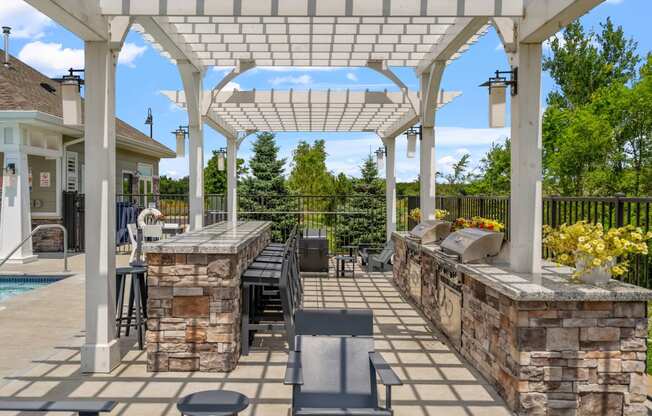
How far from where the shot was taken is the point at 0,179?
38.6 ft

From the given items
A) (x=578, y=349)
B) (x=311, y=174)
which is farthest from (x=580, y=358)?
(x=311, y=174)

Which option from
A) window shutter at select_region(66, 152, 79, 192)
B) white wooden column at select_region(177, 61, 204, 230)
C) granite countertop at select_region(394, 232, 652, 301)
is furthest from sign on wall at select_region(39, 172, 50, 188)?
granite countertop at select_region(394, 232, 652, 301)

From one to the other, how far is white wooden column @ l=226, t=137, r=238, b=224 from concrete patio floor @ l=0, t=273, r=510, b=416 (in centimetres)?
582

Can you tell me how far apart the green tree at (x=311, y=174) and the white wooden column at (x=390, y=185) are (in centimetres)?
1435

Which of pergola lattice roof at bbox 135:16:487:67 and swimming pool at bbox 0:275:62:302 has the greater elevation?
pergola lattice roof at bbox 135:16:487:67

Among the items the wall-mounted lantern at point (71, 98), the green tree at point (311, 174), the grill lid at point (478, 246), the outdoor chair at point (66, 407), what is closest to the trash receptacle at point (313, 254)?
the grill lid at point (478, 246)

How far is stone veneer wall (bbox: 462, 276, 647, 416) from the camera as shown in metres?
3.64

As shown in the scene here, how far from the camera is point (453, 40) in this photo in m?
6.44

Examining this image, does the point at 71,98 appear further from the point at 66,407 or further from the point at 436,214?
the point at 436,214

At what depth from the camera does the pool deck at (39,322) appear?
16.4 ft

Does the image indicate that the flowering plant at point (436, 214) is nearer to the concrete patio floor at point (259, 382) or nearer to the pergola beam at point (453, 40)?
the pergola beam at point (453, 40)

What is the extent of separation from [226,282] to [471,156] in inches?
932

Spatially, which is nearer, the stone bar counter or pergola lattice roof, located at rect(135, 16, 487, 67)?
the stone bar counter

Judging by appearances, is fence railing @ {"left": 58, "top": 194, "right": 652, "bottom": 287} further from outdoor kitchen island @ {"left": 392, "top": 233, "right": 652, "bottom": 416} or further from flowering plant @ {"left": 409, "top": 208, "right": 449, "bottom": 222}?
outdoor kitchen island @ {"left": 392, "top": 233, "right": 652, "bottom": 416}
